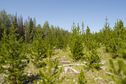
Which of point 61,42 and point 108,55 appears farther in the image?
point 61,42

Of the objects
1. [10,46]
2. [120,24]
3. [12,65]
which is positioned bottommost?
[12,65]

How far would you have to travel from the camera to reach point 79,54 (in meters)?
37.7

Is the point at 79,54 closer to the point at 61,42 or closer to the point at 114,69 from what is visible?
the point at 61,42

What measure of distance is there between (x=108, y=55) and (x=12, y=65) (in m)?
19.1

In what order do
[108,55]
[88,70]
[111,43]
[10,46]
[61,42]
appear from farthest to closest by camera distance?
[61,42] < [108,55] < [111,43] < [88,70] < [10,46]

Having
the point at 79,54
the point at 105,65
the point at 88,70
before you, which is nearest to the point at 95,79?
the point at 88,70

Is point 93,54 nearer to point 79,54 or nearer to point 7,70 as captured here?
point 79,54

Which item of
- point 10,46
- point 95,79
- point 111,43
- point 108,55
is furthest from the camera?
point 108,55

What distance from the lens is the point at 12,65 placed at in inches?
1112

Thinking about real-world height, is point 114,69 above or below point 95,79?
above

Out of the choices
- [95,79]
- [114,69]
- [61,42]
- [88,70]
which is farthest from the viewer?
[61,42]

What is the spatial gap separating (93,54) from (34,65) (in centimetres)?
1085

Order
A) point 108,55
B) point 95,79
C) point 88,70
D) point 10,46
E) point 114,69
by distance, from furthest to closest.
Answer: point 108,55 → point 88,70 → point 95,79 → point 10,46 → point 114,69

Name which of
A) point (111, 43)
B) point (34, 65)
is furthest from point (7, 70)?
point (111, 43)
